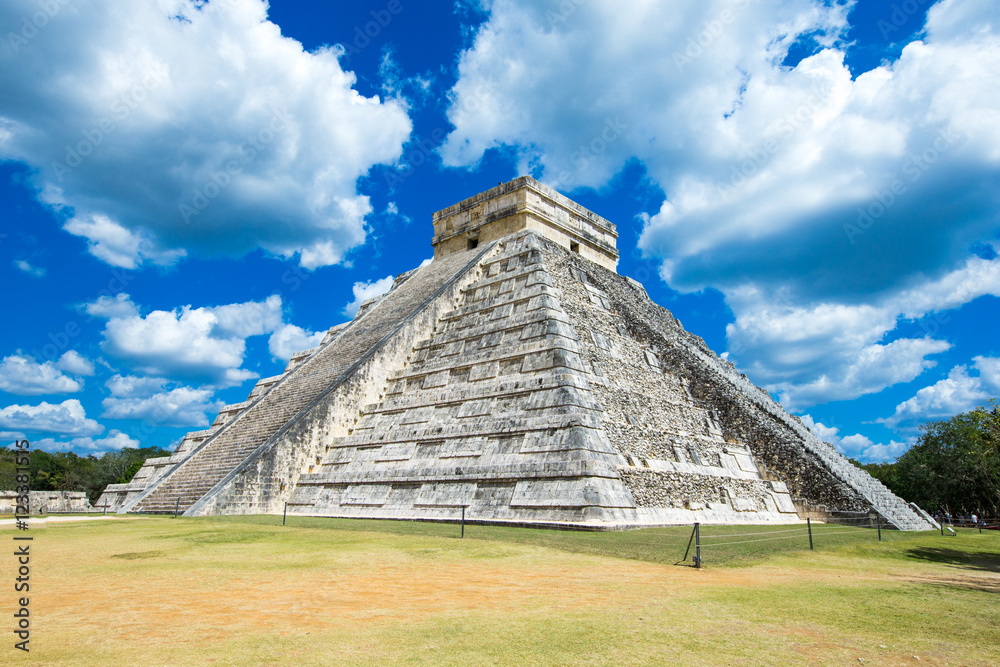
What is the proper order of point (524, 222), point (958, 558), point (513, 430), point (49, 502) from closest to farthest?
point (958, 558)
point (513, 430)
point (49, 502)
point (524, 222)

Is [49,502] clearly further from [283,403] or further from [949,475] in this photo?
[949,475]

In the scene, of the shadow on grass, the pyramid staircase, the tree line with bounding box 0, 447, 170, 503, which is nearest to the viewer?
the shadow on grass

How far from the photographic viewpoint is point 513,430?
11.1 metres

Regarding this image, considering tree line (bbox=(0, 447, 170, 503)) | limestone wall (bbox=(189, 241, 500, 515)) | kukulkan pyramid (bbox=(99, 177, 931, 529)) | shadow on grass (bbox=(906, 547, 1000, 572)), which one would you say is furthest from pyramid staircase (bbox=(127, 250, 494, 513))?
tree line (bbox=(0, 447, 170, 503))

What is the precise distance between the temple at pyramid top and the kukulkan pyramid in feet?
4.69

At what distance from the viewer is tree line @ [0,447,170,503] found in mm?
37000

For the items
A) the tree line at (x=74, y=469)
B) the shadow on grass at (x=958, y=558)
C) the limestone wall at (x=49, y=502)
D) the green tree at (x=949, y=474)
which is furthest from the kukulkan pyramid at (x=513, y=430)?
the tree line at (x=74, y=469)

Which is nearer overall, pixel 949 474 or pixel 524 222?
pixel 524 222

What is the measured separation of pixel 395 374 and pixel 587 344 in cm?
505

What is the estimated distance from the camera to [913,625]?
Result: 4.31m

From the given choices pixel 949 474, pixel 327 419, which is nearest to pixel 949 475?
pixel 949 474

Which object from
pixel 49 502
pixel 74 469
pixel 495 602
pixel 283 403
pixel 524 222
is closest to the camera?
pixel 495 602

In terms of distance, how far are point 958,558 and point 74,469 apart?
52809 mm

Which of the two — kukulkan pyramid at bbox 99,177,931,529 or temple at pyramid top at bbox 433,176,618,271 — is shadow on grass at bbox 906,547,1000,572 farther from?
temple at pyramid top at bbox 433,176,618,271
